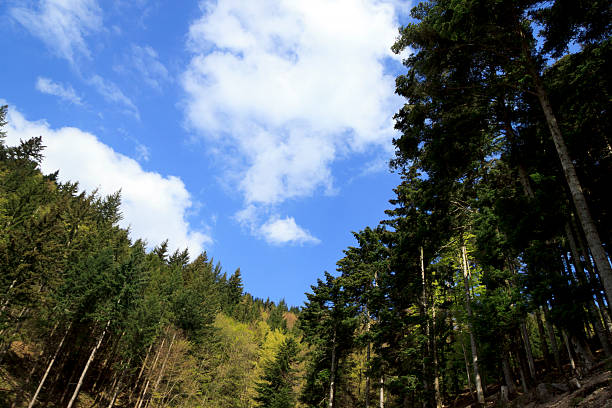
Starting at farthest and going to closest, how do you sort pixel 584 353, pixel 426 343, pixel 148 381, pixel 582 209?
pixel 148 381
pixel 426 343
pixel 584 353
pixel 582 209

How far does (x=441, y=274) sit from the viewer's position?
70.3ft

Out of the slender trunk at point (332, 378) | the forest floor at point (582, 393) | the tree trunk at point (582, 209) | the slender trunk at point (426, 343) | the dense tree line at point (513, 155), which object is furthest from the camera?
the slender trunk at point (332, 378)

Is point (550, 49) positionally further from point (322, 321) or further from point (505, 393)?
point (322, 321)

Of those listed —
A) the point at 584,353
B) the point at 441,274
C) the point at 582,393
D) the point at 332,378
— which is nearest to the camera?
the point at 582,393

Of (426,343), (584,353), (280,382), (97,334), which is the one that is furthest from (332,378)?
(97,334)

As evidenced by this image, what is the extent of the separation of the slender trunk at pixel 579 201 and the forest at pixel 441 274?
0.16ft

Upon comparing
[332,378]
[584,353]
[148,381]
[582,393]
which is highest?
[584,353]

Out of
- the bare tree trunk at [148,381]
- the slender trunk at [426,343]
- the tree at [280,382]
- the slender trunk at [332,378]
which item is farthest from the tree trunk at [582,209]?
the bare tree trunk at [148,381]

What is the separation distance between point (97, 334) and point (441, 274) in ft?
121

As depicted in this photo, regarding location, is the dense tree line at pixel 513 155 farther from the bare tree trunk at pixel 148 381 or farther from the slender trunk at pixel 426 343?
the bare tree trunk at pixel 148 381

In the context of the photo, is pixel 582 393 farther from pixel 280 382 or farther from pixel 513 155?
pixel 280 382

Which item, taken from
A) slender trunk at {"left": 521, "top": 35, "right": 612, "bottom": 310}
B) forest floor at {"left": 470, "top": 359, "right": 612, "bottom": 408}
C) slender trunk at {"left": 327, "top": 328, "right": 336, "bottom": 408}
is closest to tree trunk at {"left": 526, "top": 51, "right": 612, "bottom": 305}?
slender trunk at {"left": 521, "top": 35, "right": 612, "bottom": 310}

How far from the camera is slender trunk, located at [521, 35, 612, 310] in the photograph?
7.87m

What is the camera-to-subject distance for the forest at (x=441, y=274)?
10367mm
